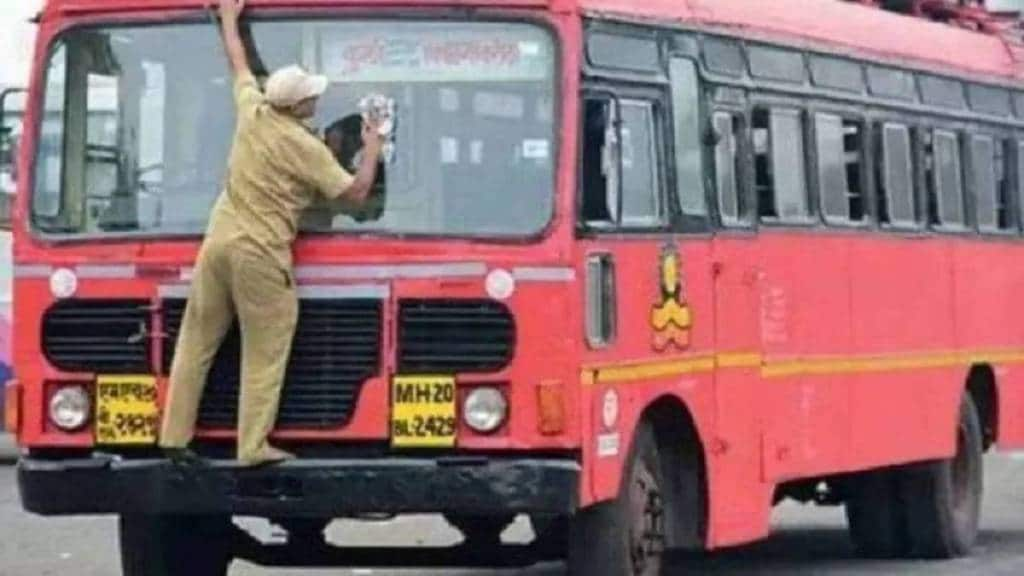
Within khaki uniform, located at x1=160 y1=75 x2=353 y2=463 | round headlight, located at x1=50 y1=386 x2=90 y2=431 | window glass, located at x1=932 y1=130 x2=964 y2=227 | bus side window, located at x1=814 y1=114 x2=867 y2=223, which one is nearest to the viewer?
khaki uniform, located at x1=160 y1=75 x2=353 y2=463

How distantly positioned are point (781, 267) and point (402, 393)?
353cm

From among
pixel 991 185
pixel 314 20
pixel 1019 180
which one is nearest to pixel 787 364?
pixel 314 20

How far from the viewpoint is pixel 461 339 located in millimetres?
14031

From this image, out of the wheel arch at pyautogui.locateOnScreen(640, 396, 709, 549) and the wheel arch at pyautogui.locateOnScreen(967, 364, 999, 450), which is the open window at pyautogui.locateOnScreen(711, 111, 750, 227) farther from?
the wheel arch at pyautogui.locateOnScreen(967, 364, 999, 450)

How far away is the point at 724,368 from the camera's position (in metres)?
16.1

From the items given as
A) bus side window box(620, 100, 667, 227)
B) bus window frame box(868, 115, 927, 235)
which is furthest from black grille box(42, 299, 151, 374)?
bus window frame box(868, 115, 927, 235)

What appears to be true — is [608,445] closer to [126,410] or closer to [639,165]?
[639,165]

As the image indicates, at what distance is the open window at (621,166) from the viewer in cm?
1438

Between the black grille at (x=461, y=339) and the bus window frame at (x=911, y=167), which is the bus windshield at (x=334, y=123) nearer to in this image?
the black grille at (x=461, y=339)

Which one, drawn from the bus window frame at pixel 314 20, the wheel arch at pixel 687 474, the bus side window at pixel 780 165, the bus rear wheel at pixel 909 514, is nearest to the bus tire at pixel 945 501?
the bus rear wheel at pixel 909 514

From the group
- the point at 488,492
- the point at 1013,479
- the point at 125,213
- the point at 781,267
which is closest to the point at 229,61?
the point at 125,213

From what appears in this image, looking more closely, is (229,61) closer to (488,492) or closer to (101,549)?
(488,492)

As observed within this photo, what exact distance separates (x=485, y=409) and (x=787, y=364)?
342cm

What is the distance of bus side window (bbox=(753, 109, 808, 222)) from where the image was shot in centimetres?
1708
